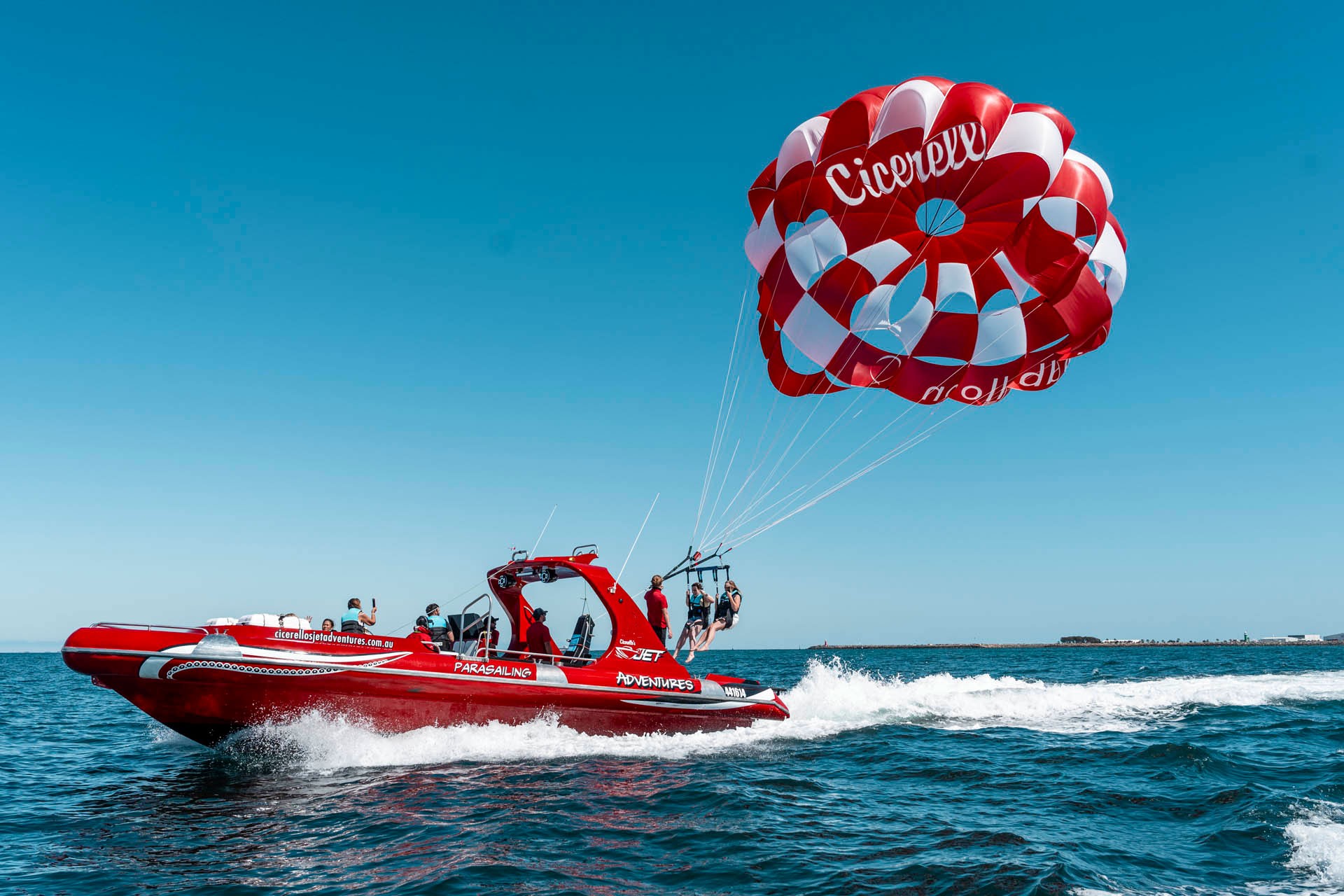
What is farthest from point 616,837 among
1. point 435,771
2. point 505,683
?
point 505,683

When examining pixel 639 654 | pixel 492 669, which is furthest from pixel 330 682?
pixel 639 654

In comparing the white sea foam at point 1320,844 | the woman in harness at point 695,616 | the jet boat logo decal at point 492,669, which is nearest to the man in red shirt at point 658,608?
the woman in harness at point 695,616

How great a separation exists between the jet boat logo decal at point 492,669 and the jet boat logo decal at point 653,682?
4.35 feet

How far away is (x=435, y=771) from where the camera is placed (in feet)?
29.7

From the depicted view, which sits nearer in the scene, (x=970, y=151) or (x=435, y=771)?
(x=435, y=771)

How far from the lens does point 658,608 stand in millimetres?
12336

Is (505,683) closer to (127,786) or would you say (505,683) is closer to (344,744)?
(344,744)

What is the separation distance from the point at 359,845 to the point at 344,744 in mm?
3325

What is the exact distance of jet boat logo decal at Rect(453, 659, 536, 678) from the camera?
10070 millimetres

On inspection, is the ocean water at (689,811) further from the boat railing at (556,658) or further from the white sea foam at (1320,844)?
the boat railing at (556,658)

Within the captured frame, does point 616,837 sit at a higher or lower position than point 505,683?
lower

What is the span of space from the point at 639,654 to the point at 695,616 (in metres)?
1.17

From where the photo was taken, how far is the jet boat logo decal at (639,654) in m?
11.4

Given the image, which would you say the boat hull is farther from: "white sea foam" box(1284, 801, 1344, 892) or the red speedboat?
"white sea foam" box(1284, 801, 1344, 892)
